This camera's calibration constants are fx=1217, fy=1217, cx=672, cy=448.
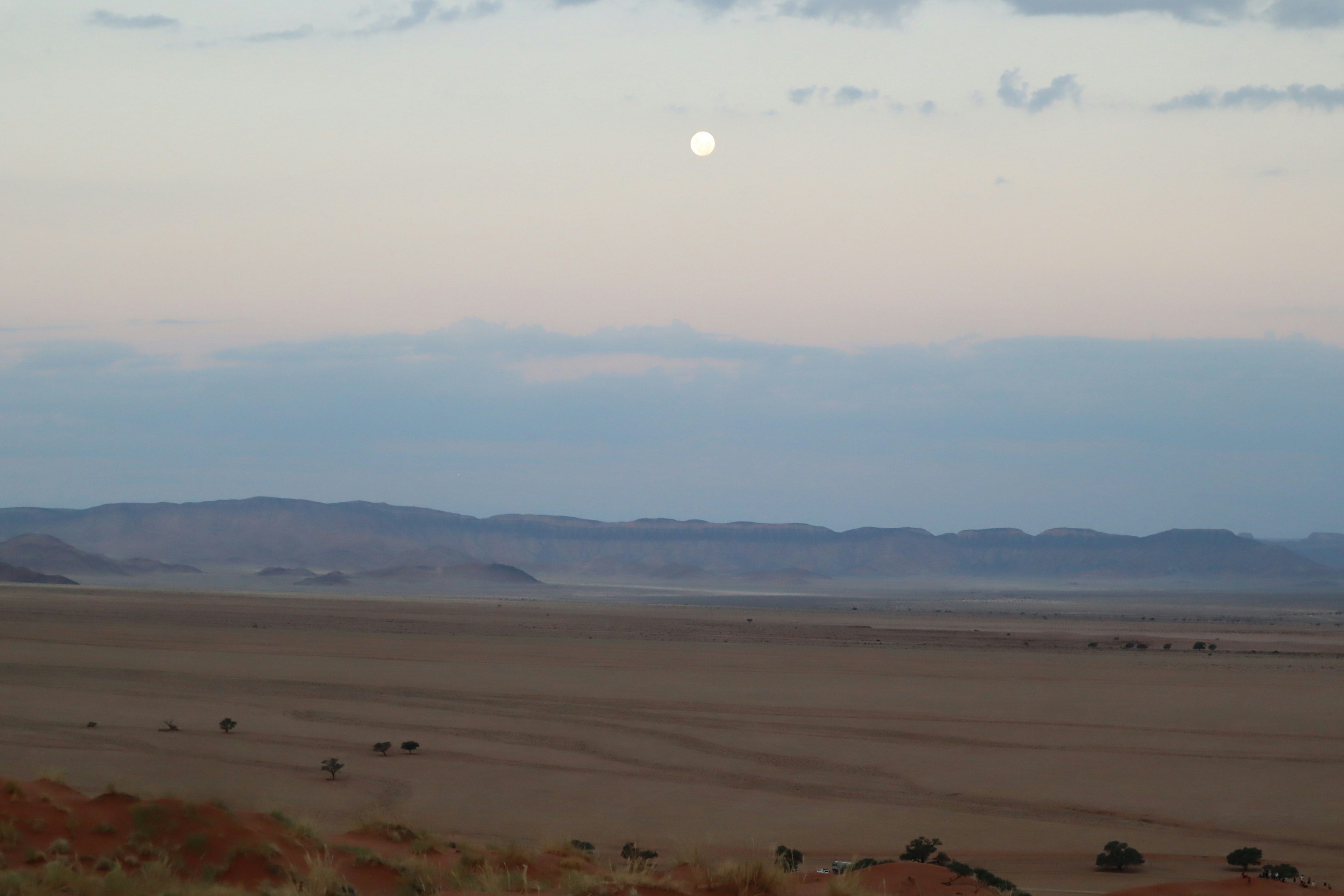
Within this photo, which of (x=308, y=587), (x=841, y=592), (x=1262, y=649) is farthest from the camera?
(x=841, y=592)

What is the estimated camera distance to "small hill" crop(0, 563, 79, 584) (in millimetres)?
98625

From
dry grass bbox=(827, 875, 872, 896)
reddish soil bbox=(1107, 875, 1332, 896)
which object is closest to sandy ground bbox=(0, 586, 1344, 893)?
reddish soil bbox=(1107, 875, 1332, 896)

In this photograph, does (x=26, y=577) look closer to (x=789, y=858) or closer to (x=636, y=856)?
(x=636, y=856)

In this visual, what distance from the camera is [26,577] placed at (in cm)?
10062

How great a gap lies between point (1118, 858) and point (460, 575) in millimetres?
138106

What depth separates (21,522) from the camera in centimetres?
19175

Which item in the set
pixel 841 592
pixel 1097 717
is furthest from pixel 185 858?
pixel 841 592

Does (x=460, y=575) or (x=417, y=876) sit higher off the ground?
(x=417, y=876)

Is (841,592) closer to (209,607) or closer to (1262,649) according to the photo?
(209,607)

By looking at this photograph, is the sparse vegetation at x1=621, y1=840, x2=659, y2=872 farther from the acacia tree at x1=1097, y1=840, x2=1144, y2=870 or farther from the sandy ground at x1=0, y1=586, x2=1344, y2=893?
the acacia tree at x1=1097, y1=840, x2=1144, y2=870

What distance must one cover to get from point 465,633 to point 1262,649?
1195 inches

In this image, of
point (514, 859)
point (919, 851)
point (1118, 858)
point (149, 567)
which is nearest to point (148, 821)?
point (514, 859)

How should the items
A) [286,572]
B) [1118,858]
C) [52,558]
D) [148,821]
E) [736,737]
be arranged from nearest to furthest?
1. [148,821]
2. [1118,858]
3. [736,737]
4. [52,558]
5. [286,572]

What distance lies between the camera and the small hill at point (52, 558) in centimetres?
12775
